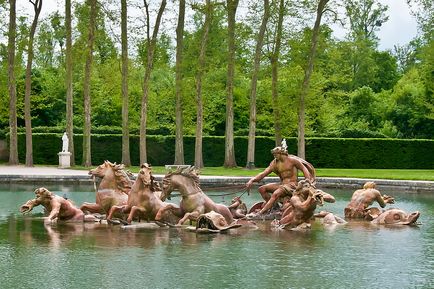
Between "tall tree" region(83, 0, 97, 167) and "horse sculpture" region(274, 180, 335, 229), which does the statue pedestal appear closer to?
"tall tree" region(83, 0, 97, 167)

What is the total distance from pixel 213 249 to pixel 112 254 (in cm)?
163

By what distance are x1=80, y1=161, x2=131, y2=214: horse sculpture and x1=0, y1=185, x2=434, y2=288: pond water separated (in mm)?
621

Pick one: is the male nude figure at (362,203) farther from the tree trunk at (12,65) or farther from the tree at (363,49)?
the tree at (363,49)

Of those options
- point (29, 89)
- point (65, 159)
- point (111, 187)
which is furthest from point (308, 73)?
point (111, 187)

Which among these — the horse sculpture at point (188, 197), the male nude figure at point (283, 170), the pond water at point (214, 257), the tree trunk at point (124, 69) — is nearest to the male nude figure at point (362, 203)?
the pond water at point (214, 257)

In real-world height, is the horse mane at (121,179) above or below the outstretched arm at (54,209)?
above

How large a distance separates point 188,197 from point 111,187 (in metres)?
1.81

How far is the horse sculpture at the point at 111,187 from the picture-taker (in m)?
17.6

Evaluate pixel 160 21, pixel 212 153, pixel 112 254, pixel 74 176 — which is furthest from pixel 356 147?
Result: pixel 112 254

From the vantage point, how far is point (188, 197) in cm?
1670

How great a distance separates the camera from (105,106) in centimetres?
5869

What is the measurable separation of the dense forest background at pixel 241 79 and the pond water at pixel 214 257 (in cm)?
2402

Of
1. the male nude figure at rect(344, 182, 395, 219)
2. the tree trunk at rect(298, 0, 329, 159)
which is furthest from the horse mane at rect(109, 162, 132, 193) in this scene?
the tree trunk at rect(298, 0, 329, 159)

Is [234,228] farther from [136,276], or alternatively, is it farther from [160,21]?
[160,21]
